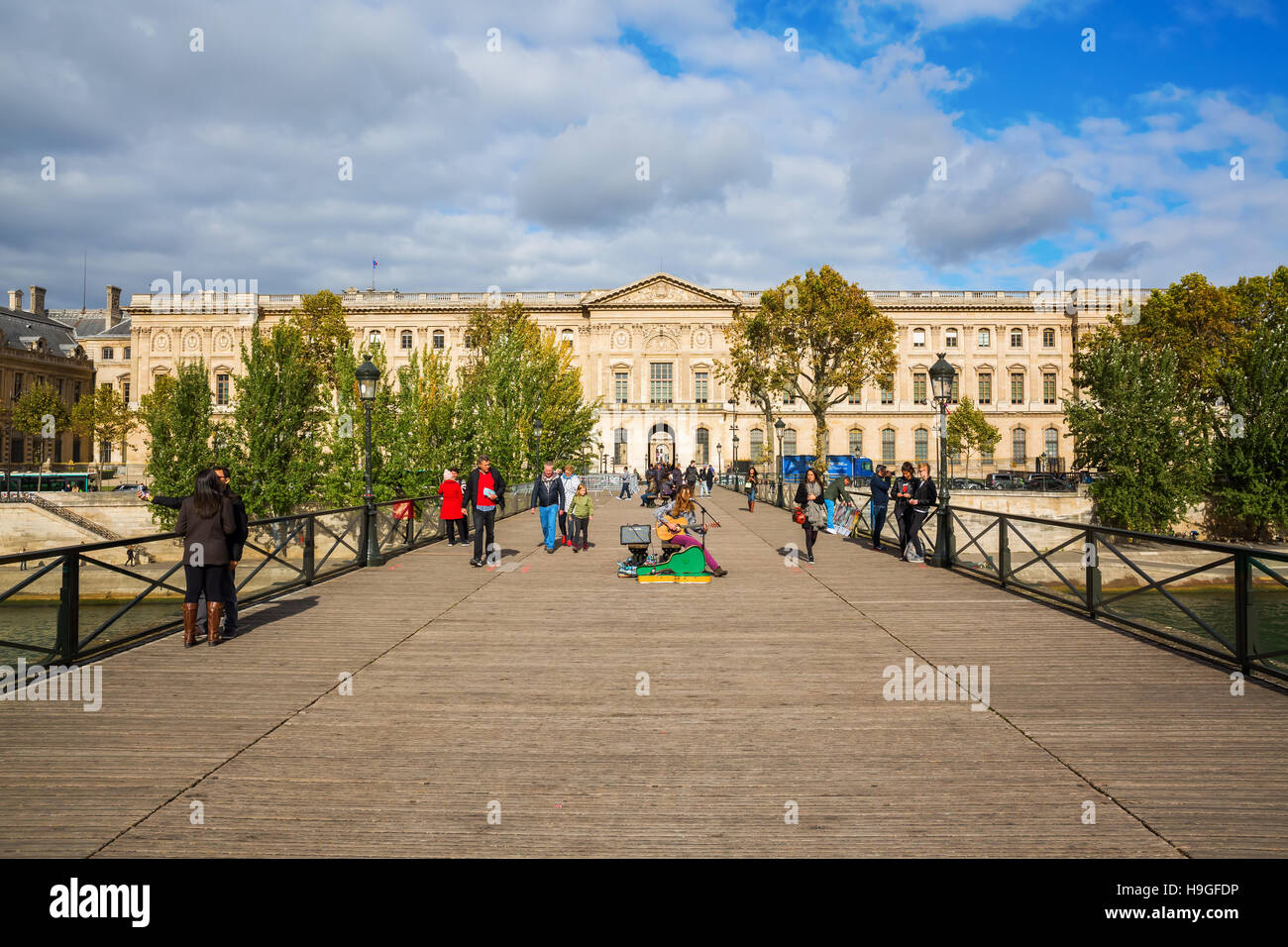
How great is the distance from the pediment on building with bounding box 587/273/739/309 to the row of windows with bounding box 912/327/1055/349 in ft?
64.6

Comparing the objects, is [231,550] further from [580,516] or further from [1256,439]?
[1256,439]

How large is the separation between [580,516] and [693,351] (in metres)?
62.8

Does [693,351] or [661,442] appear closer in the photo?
[661,442]

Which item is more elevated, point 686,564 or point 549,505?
point 549,505

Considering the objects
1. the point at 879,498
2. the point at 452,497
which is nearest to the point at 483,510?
the point at 452,497

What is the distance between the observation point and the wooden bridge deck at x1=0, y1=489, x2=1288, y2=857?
12.9ft

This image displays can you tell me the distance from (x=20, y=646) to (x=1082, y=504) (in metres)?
48.5

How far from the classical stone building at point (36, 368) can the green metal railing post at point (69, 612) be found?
229 ft

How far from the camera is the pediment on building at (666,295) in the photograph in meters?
77.2

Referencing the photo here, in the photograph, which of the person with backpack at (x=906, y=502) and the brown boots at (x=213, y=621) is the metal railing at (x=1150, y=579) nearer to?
the person with backpack at (x=906, y=502)

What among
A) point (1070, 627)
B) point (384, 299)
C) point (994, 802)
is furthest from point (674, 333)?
point (994, 802)

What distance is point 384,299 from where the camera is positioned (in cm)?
8312

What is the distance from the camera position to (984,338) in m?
81.6
